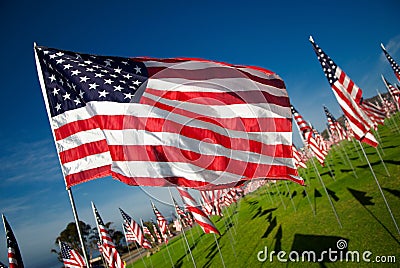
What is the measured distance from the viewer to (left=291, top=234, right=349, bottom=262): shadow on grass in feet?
33.2

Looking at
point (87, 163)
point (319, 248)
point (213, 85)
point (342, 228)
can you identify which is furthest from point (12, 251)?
point (342, 228)

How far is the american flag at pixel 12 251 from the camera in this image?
9.02m

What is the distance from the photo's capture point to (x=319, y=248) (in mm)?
11117

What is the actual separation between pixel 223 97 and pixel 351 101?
4.87 meters

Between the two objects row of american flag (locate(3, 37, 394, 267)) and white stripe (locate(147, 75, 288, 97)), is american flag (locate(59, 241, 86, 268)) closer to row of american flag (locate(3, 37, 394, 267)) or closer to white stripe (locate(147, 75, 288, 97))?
row of american flag (locate(3, 37, 394, 267))

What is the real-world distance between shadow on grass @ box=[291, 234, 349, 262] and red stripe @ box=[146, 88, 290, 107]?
21.7 feet

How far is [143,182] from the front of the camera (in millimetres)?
4637

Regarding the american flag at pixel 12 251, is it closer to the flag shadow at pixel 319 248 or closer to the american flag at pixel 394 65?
the flag shadow at pixel 319 248

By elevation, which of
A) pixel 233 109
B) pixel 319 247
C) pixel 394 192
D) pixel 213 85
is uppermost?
pixel 213 85

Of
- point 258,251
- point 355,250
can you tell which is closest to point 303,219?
point 258,251

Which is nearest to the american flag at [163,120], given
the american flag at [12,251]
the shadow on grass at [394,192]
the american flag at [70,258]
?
the american flag at [12,251]

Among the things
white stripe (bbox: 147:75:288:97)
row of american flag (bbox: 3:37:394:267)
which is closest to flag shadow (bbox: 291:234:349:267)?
row of american flag (bbox: 3:37:394:267)

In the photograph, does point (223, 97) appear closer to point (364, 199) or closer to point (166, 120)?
point (166, 120)

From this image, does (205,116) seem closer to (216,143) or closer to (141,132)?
(216,143)
